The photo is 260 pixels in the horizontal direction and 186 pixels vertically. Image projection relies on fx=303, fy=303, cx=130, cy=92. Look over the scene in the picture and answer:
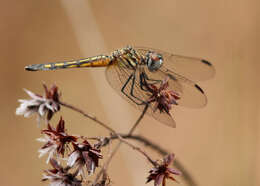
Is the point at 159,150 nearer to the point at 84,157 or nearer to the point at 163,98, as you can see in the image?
the point at 163,98

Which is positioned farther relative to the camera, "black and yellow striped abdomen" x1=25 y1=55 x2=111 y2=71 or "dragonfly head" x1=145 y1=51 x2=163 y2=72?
"black and yellow striped abdomen" x1=25 y1=55 x2=111 y2=71

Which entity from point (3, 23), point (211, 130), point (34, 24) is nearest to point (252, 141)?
point (211, 130)

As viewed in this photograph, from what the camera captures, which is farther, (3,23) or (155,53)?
(3,23)

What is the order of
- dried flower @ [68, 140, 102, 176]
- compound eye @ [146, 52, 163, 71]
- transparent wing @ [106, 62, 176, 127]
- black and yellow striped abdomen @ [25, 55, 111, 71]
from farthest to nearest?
black and yellow striped abdomen @ [25, 55, 111, 71], compound eye @ [146, 52, 163, 71], transparent wing @ [106, 62, 176, 127], dried flower @ [68, 140, 102, 176]

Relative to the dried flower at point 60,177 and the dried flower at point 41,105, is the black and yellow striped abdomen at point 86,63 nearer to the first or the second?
the dried flower at point 41,105

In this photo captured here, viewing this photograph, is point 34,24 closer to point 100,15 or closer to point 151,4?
point 100,15

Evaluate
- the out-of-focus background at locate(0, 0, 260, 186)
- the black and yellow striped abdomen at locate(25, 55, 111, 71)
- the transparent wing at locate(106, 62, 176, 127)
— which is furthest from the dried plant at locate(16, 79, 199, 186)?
the out-of-focus background at locate(0, 0, 260, 186)

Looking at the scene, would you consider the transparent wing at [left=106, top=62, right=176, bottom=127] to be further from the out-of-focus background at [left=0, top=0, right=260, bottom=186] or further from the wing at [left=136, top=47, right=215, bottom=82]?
the out-of-focus background at [left=0, top=0, right=260, bottom=186]
